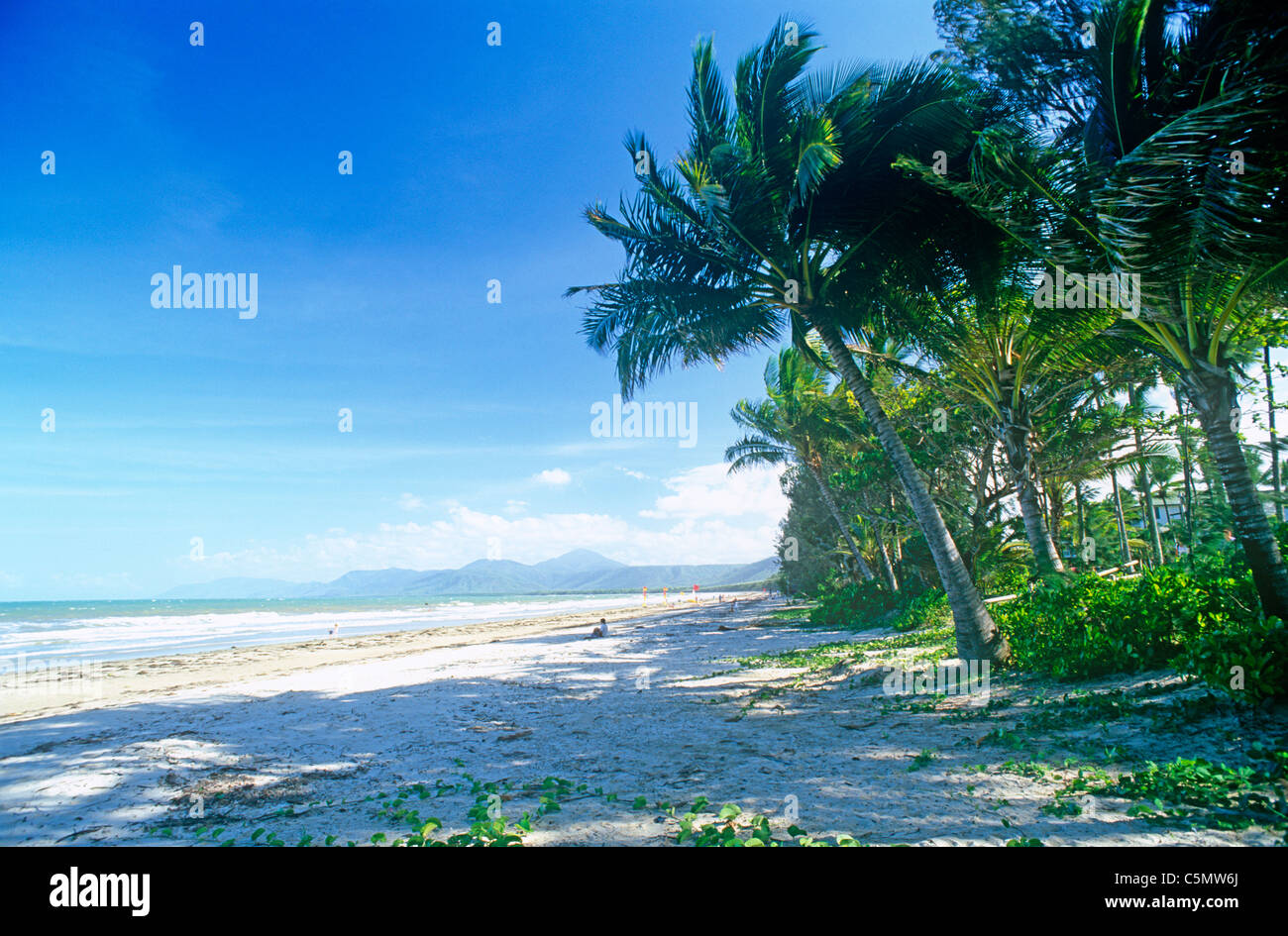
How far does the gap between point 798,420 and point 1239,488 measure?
17067 mm

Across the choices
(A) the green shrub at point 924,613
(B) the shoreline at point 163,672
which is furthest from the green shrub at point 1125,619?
(B) the shoreline at point 163,672

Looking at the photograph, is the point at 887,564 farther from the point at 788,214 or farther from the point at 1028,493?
the point at 788,214

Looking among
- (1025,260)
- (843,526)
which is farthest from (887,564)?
(1025,260)

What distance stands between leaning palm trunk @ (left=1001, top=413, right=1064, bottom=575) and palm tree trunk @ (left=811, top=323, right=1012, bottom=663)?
1994 millimetres

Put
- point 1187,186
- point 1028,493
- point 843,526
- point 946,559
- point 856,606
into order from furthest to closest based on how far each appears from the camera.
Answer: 1. point 843,526
2. point 856,606
3. point 1028,493
4. point 946,559
5. point 1187,186

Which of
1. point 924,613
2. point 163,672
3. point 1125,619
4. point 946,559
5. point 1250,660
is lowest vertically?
point 163,672

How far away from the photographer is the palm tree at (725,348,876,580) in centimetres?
2191

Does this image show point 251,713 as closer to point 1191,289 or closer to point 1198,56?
point 1191,289

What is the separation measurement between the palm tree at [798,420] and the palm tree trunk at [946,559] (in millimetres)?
10870

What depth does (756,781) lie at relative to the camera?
16.0 ft

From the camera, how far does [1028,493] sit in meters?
10.3
